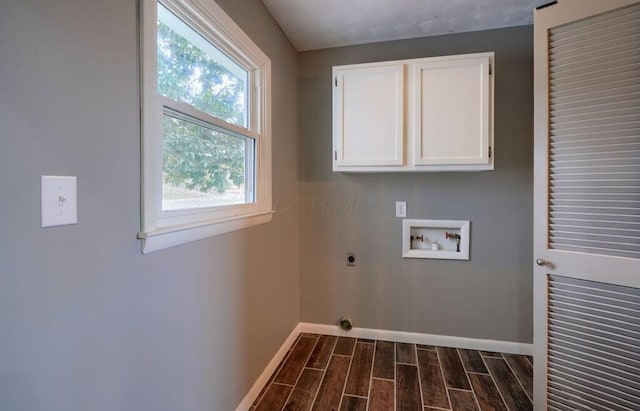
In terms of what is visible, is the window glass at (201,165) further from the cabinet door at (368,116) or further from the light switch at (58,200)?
the cabinet door at (368,116)

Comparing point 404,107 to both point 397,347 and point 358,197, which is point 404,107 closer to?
point 358,197

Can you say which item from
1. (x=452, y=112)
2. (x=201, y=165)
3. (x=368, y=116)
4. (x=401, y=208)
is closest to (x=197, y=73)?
(x=201, y=165)

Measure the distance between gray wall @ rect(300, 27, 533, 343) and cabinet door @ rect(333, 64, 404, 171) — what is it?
304 mm

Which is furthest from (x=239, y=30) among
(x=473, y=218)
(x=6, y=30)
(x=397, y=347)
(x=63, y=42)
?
(x=397, y=347)

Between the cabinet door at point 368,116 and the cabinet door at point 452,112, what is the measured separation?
12cm

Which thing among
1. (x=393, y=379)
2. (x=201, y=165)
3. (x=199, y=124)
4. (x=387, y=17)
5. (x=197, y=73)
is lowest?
(x=393, y=379)

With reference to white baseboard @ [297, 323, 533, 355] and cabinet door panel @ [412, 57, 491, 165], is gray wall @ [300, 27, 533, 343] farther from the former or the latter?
cabinet door panel @ [412, 57, 491, 165]

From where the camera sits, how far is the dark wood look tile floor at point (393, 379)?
1788 millimetres

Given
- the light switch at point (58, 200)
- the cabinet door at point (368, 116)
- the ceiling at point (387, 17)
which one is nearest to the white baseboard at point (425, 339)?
the cabinet door at point (368, 116)

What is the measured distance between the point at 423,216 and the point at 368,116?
93 cm

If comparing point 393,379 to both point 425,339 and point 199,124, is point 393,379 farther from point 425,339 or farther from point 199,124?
point 199,124

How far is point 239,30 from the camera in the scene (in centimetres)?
162

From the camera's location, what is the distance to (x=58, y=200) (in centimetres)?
75

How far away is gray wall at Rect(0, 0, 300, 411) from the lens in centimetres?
67
